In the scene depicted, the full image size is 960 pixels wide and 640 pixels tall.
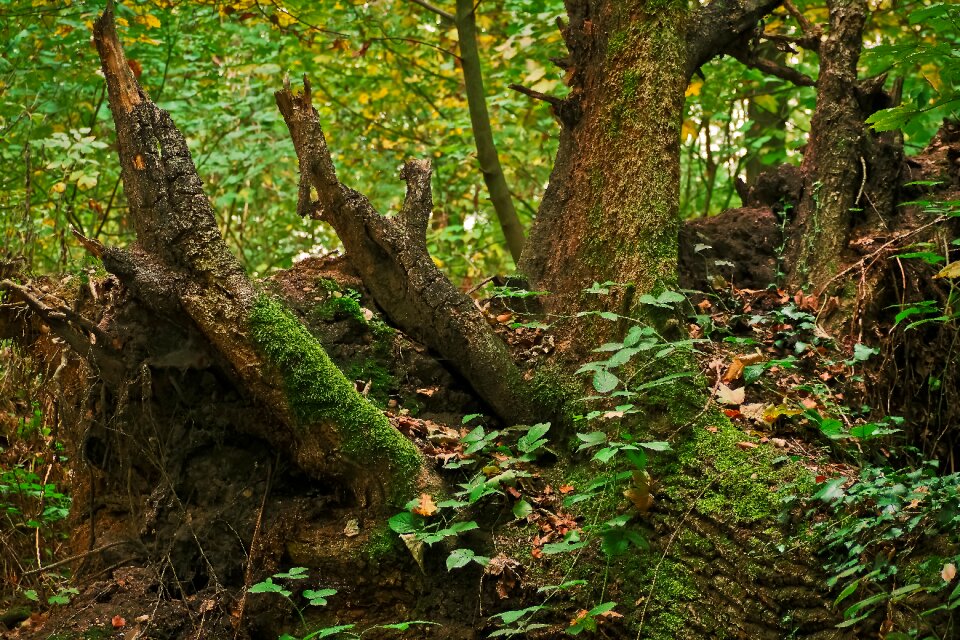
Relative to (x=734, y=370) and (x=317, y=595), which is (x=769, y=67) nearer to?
(x=734, y=370)

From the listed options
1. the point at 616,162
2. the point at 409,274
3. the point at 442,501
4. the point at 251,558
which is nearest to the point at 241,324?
the point at 409,274

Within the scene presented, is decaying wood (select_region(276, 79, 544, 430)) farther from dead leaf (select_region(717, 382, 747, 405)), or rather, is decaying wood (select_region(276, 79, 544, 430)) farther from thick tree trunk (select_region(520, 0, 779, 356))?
dead leaf (select_region(717, 382, 747, 405))

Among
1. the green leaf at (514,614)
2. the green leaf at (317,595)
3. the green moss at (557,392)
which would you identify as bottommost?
the green leaf at (514,614)

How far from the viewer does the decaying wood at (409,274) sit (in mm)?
3879

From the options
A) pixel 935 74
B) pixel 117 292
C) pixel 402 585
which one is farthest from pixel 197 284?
pixel 935 74

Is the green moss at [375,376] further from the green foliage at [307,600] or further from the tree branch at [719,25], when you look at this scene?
the tree branch at [719,25]

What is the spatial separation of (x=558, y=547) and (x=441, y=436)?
2.86 ft

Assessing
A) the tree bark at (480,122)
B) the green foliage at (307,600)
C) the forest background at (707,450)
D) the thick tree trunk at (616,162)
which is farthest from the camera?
the tree bark at (480,122)

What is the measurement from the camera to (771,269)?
508cm

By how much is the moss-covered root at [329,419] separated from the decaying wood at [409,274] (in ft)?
2.11

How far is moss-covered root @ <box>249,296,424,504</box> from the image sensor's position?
3.46 m

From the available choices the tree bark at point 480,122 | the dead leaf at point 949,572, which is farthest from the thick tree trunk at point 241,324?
the tree bark at point 480,122

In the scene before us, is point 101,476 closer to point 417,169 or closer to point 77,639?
point 77,639

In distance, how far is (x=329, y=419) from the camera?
11.4 feet
